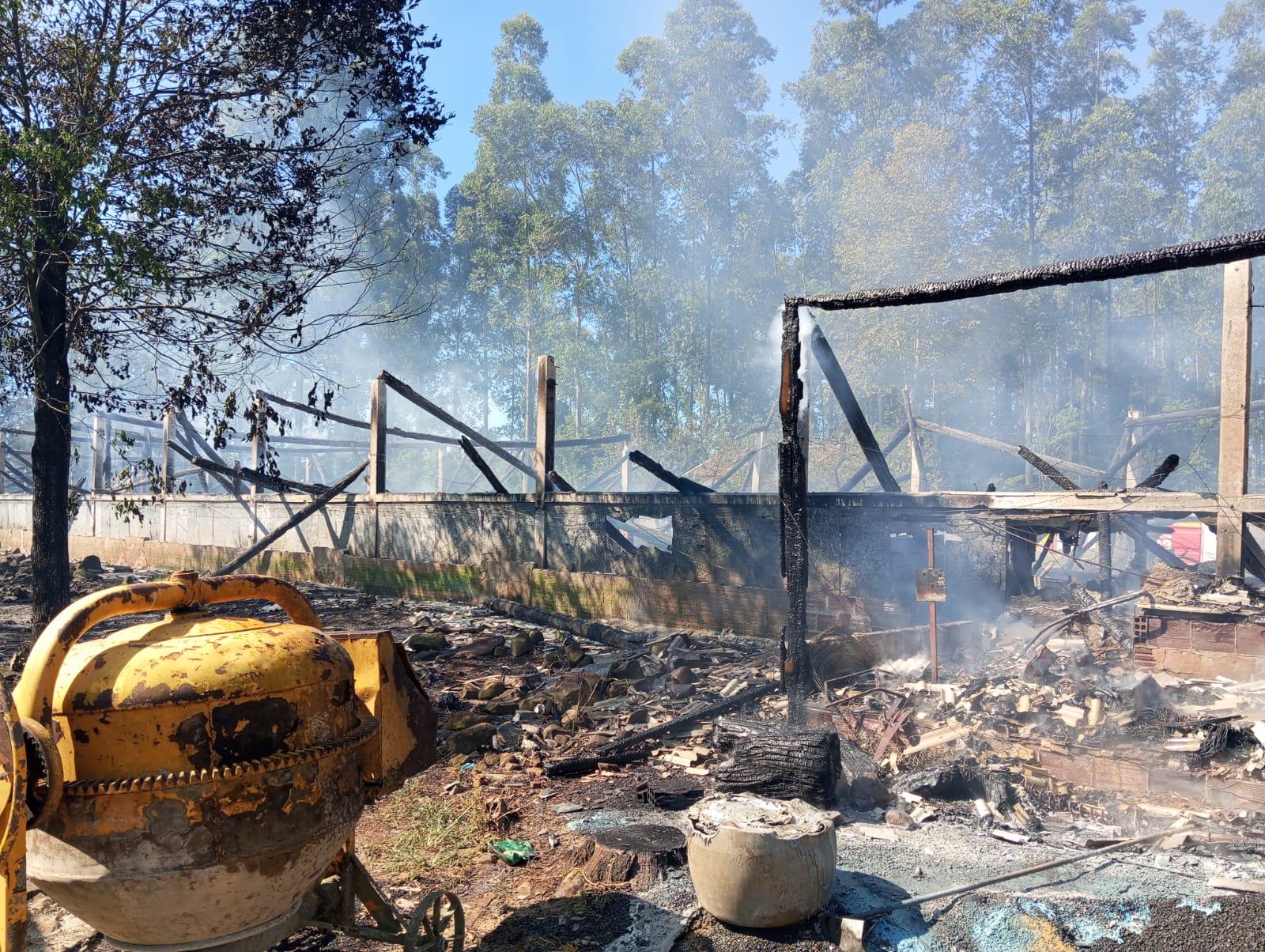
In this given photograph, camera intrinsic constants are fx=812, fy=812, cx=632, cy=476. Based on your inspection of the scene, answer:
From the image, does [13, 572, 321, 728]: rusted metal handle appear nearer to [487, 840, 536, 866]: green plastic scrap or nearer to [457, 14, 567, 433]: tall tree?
[487, 840, 536, 866]: green plastic scrap

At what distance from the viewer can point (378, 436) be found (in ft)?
53.0

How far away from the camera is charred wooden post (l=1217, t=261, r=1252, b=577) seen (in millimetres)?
8250

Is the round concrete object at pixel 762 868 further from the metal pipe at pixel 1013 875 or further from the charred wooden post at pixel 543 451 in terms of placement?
the charred wooden post at pixel 543 451

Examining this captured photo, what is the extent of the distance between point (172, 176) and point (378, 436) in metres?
8.40

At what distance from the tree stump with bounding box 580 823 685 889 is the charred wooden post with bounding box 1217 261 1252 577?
22.3ft

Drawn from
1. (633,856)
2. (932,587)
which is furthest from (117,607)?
(932,587)

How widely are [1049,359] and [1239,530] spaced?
29022 mm

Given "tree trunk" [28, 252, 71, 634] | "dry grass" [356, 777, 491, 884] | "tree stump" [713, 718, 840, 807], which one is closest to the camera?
"dry grass" [356, 777, 491, 884]

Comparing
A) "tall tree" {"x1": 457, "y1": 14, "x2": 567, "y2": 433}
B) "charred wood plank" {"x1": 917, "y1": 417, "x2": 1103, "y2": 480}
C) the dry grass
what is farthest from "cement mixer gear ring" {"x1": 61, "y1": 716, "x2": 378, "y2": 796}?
"tall tree" {"x1": 457, "y1": 14, "x2": 567, "y2": 433}

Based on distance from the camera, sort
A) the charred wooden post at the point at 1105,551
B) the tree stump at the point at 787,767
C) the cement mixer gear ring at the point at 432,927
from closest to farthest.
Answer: the cement mixer gear ring at the point at 432,927
the tree stump at the point at 787,767
the charred wooden post at the point at 1105,551

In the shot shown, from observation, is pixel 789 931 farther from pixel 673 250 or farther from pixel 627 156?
pixel 627 156

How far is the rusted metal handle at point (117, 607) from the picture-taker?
2387 millimetres

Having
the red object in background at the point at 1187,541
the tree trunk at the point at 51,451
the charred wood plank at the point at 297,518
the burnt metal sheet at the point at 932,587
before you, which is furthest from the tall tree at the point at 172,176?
the red object in background at the point at 1187,541

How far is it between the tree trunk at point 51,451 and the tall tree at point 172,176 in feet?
0.06
